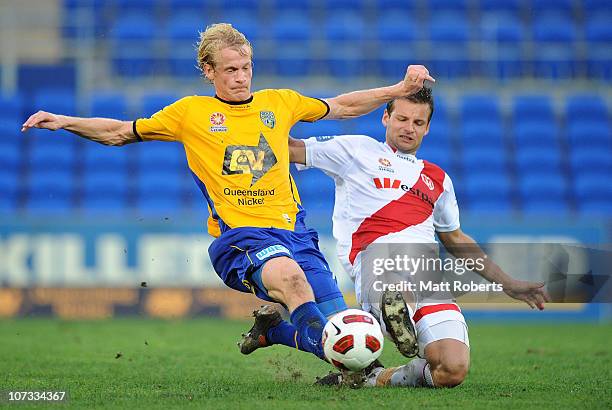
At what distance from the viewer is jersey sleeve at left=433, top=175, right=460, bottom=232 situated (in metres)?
7.19

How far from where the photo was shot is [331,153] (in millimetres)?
7129

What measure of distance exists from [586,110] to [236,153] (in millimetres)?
13271

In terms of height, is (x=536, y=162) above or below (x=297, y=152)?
above


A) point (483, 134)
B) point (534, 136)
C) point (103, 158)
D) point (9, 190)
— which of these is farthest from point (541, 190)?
point (9, 190)

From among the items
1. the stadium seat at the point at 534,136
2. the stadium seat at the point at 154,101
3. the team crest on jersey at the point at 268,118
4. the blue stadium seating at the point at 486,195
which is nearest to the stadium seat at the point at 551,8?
the stadium seat at the point at 534,136

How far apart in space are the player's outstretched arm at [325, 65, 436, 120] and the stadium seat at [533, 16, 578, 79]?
41.5 ft

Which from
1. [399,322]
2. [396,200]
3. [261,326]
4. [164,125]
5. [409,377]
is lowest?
[409,377]

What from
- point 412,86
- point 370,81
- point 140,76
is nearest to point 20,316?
point 140,76

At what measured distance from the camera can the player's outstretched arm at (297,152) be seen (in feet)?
23.0

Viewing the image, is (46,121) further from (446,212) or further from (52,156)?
(52,156)

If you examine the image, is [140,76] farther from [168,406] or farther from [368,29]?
[168,406]

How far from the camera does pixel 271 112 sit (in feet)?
21.6

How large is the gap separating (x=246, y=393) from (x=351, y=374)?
651 millimetres

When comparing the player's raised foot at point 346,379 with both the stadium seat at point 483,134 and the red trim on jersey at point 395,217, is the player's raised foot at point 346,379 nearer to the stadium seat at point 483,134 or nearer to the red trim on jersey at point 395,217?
the red trim on jersey at point 395,217
